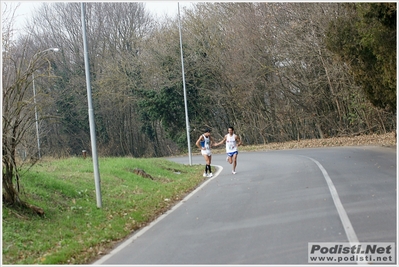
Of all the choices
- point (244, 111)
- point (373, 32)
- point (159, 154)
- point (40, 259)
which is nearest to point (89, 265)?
point (40, 259)

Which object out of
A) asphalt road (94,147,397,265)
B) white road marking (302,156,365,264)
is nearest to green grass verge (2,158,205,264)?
asphalt road (94,147,397,265)

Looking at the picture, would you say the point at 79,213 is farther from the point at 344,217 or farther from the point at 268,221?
the point at 344,217

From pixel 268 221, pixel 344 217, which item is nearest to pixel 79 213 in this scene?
pixel 268 221

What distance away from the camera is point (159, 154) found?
5228 centimetres

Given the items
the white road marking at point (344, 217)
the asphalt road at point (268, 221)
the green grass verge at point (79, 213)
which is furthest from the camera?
the green grass verge at point (79, 213)

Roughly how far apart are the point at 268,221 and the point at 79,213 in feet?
14.0

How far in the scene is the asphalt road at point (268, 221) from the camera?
26.4ft

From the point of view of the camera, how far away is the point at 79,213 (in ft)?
39.7

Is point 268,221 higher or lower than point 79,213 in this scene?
lower

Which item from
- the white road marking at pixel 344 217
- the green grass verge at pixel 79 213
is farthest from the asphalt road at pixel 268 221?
the green grass verge at pixel 79 213

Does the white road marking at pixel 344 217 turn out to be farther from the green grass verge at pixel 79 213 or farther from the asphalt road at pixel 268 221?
the green grass verge at pixel 79 213

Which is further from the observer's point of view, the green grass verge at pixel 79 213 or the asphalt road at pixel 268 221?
the green grass verge at pixel 79 213

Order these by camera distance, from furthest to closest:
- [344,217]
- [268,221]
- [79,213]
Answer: [79,213], [268,221], [344,217]

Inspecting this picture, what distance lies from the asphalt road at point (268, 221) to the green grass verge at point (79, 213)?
1.58ft
